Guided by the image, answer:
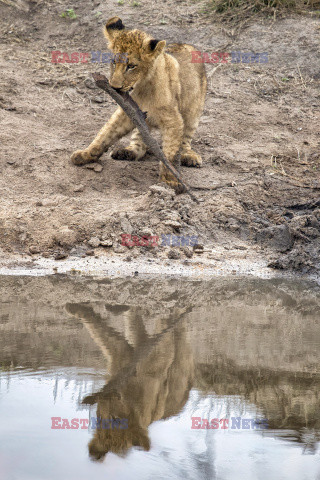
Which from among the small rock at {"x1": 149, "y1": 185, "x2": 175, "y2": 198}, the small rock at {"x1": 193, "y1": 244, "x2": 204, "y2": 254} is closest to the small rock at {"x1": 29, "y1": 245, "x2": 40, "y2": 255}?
the small rock at {"x1": 149, "y1": 185, "x2": 175, "y2": 198}

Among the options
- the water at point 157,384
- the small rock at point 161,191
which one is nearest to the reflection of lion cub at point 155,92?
the small rock at point 161,191

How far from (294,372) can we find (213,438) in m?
0.79

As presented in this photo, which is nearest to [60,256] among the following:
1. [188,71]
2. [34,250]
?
[34,250]

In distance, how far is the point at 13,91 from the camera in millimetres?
7754

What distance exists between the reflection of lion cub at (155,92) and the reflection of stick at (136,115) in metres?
0.08

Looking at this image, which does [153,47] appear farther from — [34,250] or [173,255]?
[34,250]

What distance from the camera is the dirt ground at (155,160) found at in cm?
561

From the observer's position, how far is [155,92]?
6.02 m

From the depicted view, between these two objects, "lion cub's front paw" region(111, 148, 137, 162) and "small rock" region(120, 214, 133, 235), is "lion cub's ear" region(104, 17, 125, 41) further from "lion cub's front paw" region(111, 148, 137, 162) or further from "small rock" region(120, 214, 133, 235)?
"small rock" region(120, 214, 133, 235)

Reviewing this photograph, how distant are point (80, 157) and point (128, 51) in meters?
1.25

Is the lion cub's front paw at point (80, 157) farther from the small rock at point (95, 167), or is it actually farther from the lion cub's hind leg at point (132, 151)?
the lion cub's hind leg at point (132, 151)

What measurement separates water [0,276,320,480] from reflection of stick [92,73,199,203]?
173cm

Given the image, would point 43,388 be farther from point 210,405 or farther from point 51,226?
point 51,226

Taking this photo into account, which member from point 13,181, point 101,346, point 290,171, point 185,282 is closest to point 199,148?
point 290,171
